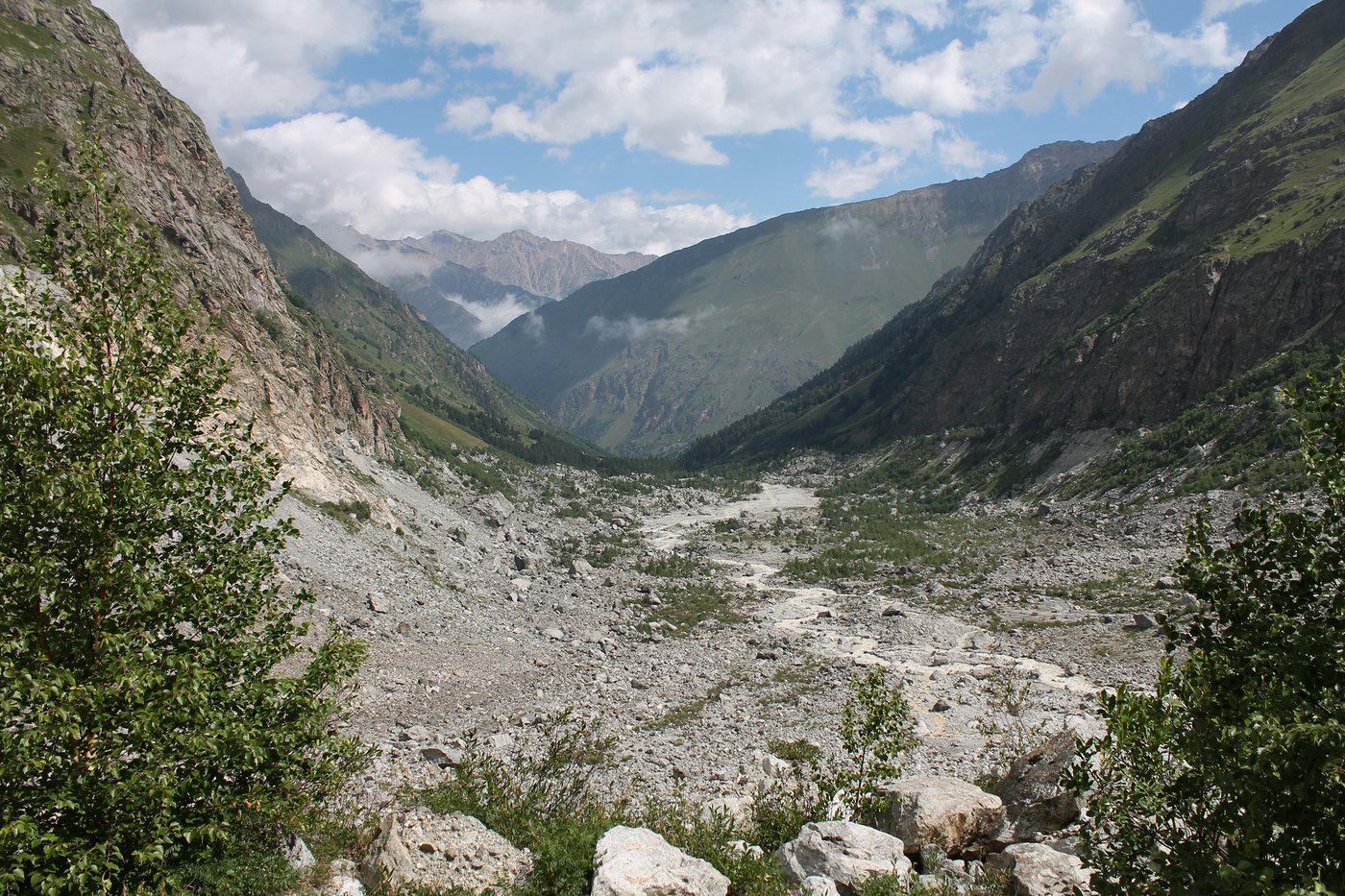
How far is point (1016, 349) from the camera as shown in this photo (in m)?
128

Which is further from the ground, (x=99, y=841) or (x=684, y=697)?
(x=99, y=841)

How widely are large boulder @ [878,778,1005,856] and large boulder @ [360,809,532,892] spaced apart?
7302 millimetres

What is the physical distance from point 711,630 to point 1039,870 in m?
37.1

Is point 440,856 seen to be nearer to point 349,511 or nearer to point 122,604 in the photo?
point 122,604

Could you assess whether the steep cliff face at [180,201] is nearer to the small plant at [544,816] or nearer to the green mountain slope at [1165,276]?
the small plant at [544,816]

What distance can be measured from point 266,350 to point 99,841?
63.9 meters

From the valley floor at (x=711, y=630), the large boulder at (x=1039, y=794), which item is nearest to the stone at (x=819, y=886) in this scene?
the large boulder at (x=1039, y=794)

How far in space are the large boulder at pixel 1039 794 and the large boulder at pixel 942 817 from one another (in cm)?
38

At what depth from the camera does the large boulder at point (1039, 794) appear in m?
14.8

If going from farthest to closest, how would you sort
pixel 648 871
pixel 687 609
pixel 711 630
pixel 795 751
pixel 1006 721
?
1. pixel 687 609
2. pixel 711 630
3. pixel 1006 721
4. pixel 795 751
5. pixel 648 871

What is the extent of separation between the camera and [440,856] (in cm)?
1269

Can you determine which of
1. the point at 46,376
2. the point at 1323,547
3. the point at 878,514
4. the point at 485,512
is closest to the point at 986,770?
the point at 1323,547

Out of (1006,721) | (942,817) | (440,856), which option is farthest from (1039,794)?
(1006,721)

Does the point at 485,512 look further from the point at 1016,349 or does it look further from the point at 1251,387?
the point at 1016,349
